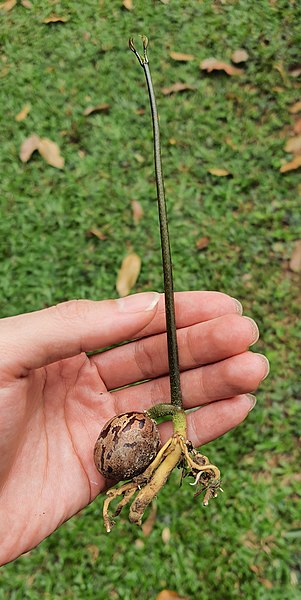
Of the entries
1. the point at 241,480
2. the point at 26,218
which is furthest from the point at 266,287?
the point at 26,218

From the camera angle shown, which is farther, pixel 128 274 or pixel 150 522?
pixel 128 274

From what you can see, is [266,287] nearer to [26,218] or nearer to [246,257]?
[246,257]

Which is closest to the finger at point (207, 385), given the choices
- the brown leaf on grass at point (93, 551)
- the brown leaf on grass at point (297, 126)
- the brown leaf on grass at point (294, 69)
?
the brown leaf on grass at point (93, 551)

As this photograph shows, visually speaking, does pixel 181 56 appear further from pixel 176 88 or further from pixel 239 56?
pixel 239 56

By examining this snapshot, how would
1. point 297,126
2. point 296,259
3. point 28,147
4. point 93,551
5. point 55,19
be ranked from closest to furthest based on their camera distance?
point 93,551 → point 296,259 → point 297,126 → point 28,147 → point 55,19

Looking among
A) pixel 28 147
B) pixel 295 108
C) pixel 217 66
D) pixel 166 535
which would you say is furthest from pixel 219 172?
pixel 166 535

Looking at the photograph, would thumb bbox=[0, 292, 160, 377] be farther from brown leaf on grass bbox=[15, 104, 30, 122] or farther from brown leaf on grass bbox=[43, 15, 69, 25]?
brown leaf on grass bbox=[43, 15, 69, 25]
